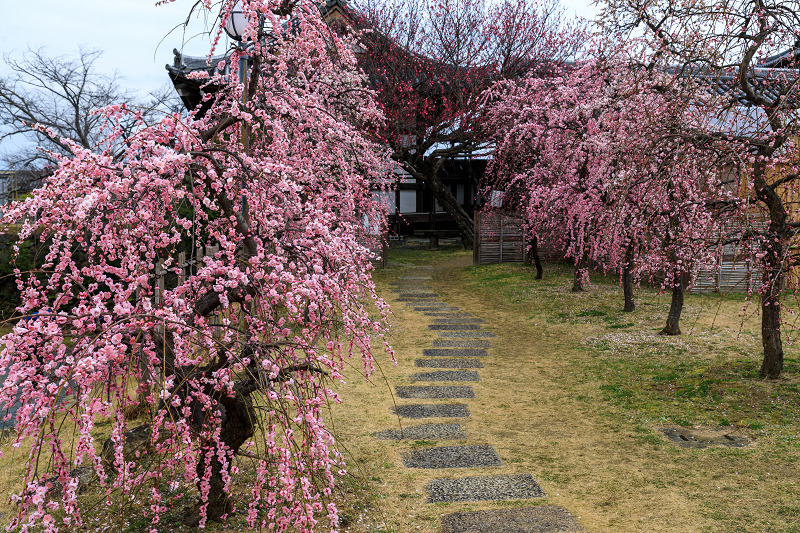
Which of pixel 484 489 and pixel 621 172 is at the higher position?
pixel 621 172

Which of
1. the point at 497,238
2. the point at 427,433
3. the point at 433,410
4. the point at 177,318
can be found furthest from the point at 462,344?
the point at 497,238

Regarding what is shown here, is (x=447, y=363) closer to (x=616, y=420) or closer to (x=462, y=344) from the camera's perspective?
(x=462, y=344)

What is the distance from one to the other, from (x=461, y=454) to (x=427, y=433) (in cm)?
69

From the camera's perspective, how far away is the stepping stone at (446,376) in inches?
361

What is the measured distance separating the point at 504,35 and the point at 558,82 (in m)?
7.92

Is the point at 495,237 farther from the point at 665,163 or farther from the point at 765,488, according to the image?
the point at 765,488

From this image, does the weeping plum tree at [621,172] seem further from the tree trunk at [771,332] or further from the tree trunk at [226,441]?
the tree trunk at [226,441]

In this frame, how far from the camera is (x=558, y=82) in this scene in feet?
49.5

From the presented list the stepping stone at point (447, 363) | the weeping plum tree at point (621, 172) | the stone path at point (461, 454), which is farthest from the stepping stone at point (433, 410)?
the weeping plum tree at point (621, 172)

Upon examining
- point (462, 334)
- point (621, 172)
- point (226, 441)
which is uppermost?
point (621, 172)

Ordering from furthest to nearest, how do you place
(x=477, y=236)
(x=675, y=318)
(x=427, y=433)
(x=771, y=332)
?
(x=477, y=236) < (x=675, y=318) < (x=771, y=332) < (x=427, y=433)

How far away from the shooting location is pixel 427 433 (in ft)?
23.1

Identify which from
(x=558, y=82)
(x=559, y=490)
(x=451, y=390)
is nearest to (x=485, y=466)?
(x=559, y=490)

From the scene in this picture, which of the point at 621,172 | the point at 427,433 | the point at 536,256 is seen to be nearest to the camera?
the point at 427,433
